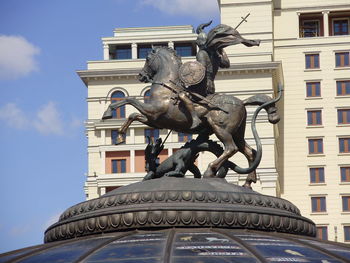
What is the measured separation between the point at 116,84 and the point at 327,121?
1560 cm

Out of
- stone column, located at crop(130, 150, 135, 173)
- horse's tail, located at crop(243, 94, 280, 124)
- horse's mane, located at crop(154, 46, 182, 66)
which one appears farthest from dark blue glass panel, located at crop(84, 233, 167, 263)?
stone column, located at crop(130, 150, 135, 173)

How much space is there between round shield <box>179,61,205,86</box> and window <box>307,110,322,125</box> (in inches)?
2819

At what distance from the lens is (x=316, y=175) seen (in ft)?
283

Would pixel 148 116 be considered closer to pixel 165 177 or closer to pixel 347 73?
pixel 165 177

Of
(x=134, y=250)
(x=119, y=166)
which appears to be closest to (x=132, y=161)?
(x=119, y=166)

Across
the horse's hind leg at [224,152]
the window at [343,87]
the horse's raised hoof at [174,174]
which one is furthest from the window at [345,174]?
the horse's raised hoof at [174,174]

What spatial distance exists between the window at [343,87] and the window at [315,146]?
3.86 meters

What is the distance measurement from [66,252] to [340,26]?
81.7 meters

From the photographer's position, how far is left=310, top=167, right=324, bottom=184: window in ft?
283

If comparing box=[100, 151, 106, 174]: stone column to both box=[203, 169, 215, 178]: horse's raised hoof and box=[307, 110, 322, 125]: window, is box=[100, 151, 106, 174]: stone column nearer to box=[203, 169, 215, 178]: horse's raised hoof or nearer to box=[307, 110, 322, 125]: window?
box=[307, 110, 322, 125]: window

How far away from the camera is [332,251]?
1343cm

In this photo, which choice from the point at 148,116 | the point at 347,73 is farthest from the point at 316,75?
the point at 148,116

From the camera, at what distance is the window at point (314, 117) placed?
87688 mm

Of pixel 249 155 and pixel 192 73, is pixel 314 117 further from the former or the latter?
pixel 192 73
